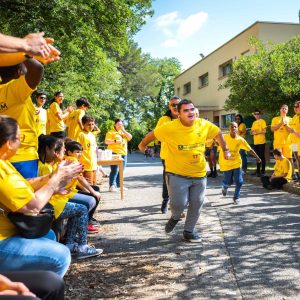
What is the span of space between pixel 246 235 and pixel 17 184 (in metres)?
3.81

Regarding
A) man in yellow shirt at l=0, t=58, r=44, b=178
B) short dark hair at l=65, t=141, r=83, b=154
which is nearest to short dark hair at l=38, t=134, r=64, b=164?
man in yellow shirt at l=0, t=58, r=44, b=178

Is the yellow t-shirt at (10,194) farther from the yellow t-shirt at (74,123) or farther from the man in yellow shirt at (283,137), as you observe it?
the man in yellow shirt at (283,137)

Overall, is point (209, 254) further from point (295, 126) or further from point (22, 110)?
point (295, 126)

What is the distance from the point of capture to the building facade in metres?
23.0

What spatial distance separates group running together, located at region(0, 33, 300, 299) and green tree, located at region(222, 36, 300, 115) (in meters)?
4.12

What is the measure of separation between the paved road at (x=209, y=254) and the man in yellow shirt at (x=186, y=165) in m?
0.40

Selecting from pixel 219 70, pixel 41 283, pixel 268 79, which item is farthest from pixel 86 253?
pixel 219 70

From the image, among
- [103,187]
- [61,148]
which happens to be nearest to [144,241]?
[61,148]

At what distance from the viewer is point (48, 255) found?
275cm

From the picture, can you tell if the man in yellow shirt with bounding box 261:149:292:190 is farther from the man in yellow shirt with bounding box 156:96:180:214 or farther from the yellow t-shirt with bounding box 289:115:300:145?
the man in yellow shirt with bounding box 156:96:180:214

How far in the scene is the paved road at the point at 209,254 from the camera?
3771mm

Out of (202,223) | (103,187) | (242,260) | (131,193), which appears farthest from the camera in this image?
(103,187)

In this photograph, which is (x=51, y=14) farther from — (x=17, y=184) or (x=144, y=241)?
(x=17, y=184)

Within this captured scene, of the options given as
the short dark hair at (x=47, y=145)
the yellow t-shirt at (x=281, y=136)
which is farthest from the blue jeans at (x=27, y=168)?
the yellow t-shirt at (x=281, y=136)
